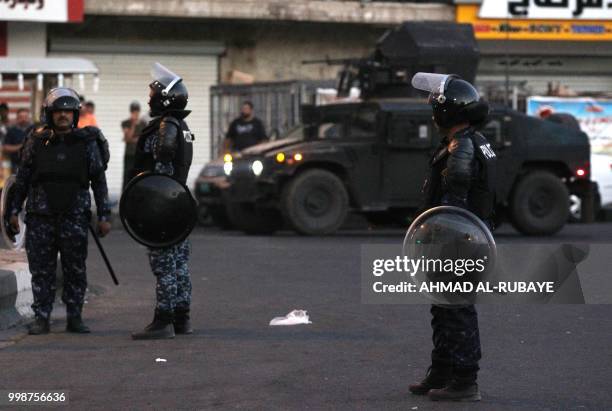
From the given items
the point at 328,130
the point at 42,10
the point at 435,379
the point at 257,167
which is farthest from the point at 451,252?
the point at 42,10

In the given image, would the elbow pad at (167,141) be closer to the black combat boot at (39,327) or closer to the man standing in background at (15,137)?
the black combat boot at (39,327)

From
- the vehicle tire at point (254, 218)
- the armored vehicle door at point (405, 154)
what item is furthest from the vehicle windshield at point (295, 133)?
the armored vehicle door at point (405, 154)

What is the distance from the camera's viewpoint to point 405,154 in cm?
1958

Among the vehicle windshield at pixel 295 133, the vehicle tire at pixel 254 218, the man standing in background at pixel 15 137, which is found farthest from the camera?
the vehicle windshield at pixel 295 133

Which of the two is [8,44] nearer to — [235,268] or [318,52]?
[318,52]

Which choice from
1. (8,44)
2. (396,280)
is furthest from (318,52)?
(396,280)

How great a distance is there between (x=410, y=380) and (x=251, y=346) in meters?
1.62

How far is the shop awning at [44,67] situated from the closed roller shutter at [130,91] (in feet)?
22.9

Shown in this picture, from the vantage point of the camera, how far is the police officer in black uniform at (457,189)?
24.6 ft

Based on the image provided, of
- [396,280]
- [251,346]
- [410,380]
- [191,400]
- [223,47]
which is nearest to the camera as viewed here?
[191,400]

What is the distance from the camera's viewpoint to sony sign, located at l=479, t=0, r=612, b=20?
105ft

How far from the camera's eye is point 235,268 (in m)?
15.1

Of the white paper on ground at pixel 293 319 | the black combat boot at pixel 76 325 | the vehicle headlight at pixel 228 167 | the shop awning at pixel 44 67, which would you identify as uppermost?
the shop awning at pixel 44 67

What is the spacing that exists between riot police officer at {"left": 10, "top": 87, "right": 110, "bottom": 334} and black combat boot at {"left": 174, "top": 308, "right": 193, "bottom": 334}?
2.06 ft
